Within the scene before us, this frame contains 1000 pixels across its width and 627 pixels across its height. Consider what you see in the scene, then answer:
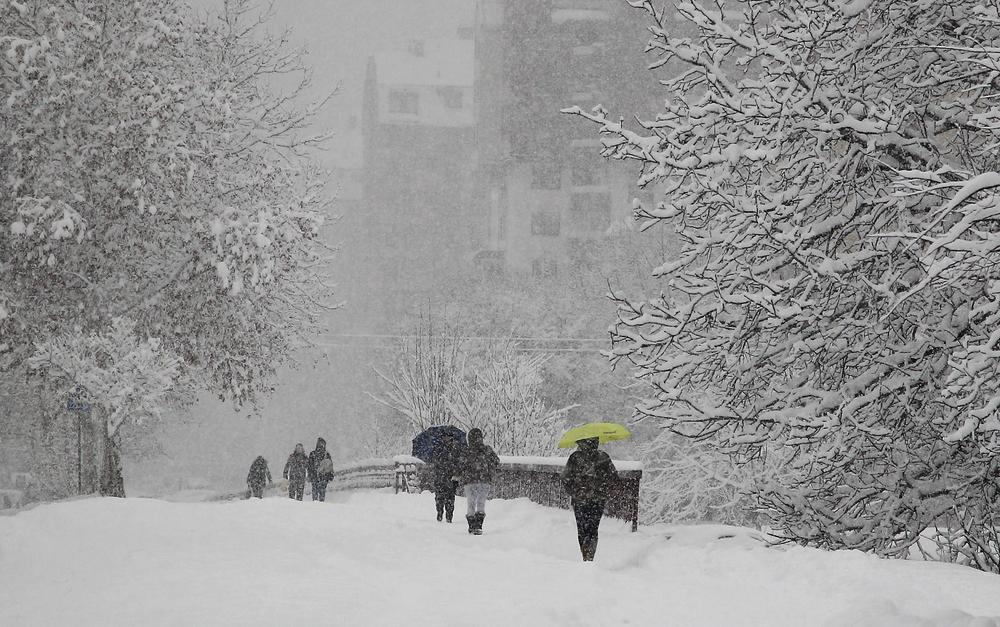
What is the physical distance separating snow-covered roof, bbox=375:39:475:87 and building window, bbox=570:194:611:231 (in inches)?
1029

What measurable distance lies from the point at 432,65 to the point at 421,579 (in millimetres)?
82588

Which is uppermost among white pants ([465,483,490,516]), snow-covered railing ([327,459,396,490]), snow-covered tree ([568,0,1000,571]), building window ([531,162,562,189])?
building window ([531,162,562,189])

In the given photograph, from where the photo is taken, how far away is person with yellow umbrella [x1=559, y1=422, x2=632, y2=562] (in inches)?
501

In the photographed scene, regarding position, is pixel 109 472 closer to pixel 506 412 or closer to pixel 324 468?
pixel 324 468

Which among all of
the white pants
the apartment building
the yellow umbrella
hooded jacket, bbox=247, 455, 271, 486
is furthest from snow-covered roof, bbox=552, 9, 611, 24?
the yellow umbrella

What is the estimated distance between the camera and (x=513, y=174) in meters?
65.0

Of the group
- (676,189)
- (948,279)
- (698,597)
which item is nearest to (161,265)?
(676,189)

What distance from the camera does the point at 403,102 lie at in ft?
284

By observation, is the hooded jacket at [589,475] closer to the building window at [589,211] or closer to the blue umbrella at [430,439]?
the blue umbrella at [430,439]

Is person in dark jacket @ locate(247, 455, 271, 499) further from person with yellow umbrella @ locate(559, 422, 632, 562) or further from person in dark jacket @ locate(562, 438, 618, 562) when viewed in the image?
person in dark jacket @ locate(562, 438, 618, 562)

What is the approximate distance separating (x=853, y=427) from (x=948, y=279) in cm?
258

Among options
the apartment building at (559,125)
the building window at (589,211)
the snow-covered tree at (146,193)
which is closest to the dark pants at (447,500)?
the snow-covered tree at (146,193)

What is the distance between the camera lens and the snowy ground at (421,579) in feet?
28.3

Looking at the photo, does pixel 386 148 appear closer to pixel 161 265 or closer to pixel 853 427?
pixel 161 265
